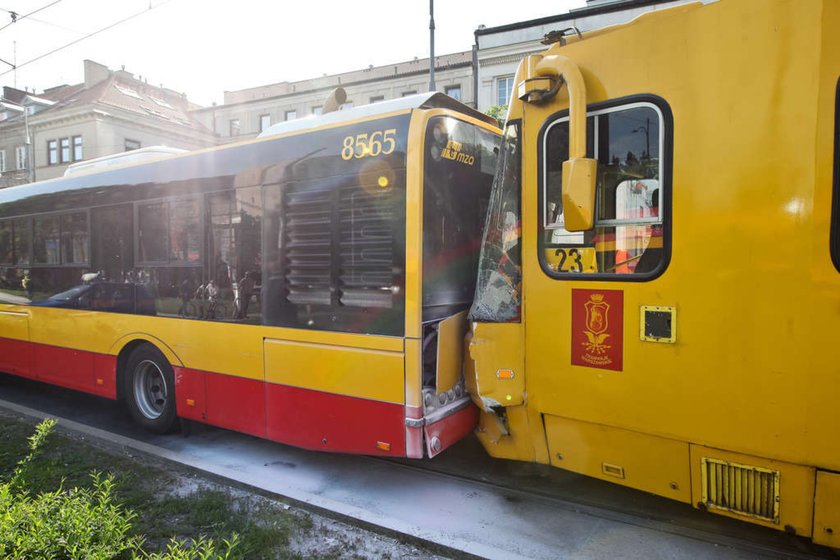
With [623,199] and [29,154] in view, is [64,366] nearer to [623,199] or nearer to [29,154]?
[623,199]

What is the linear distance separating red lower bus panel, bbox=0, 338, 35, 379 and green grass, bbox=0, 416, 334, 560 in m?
2.46

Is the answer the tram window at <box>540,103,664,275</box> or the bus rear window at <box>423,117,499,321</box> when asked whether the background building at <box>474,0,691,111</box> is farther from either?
the tram window at <box>540,103,664,275</box>

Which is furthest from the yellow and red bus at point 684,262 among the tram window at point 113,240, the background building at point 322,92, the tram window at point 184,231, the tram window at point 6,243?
the background building at point 322,92

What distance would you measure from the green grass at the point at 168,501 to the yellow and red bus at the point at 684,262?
5.89ft

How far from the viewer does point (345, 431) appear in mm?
4285

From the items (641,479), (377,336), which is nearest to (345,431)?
(377,336)

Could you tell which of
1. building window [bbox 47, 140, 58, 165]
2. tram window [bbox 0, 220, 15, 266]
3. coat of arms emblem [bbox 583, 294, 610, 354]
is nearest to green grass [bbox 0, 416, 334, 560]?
coat of arms emblem [bbox 583, 294, 610, 354]

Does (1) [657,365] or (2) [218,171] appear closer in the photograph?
(1) [657,365]

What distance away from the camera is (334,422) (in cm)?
434

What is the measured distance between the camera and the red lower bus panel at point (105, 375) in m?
6.20

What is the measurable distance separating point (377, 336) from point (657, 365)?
6.57 ft

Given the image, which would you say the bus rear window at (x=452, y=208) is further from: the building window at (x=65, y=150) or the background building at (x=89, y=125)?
the building window at (x=65, y=150)

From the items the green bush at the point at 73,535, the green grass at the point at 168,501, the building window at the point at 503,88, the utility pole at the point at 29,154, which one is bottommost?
the green grass at the point at 168,501

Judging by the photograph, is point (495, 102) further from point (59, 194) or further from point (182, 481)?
point (182, 481)
